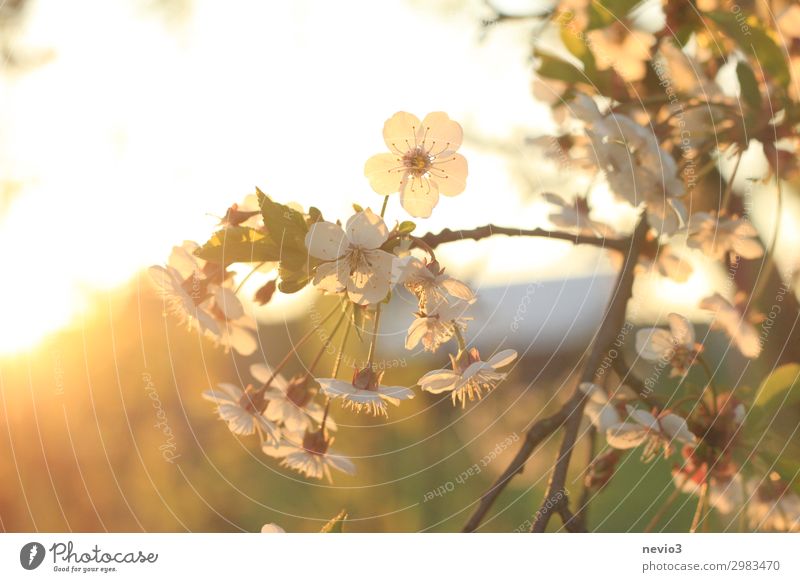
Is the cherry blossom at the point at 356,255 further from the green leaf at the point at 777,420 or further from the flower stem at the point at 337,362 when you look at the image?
the green leaf at the point at 777,420

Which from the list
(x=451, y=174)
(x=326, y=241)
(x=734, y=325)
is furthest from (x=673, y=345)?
(x=326, y=241)

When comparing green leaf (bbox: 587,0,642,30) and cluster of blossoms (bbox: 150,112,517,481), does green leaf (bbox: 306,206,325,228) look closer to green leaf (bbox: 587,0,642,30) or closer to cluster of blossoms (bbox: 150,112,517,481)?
cluster of blossoms (bbox: 150,112,517,481)

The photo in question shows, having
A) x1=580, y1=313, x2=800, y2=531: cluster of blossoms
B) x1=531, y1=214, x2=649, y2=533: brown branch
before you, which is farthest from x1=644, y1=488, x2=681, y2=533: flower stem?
x1=531, y1=214, x2=649, y2=533: brown branch

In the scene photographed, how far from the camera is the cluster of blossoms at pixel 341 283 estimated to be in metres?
0.59

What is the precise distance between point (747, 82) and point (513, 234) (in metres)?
0.31

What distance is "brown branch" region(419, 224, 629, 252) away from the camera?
24.2 inches

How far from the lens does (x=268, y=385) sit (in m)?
0.68

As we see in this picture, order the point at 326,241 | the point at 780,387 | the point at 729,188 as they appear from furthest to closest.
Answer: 1. the point at 729,188
2. the point at 780,387
3. the point at 326,241

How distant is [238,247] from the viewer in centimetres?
62

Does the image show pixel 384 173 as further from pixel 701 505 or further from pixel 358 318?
pixel 701 505
